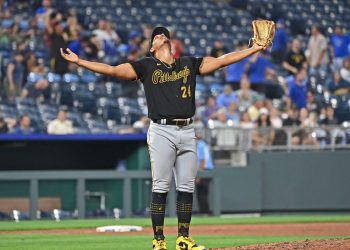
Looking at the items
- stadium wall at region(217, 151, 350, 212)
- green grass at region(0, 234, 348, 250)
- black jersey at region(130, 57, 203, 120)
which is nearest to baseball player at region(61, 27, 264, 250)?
black jersey at region(130, 57, 203, 120)

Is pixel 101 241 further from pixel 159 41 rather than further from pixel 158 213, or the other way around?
pixel 159 41

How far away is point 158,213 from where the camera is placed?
7.70 m

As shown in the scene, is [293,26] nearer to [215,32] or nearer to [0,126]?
[215,32]

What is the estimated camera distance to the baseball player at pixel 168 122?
7.61 meters

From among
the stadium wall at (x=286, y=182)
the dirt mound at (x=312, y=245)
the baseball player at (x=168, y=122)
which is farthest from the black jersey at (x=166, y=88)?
the stadium wall at (x=286, y=182)

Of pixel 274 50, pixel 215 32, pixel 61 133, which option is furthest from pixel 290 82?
pixel 61 133

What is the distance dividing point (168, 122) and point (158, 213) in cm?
74

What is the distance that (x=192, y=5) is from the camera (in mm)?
21984

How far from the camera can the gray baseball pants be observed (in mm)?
7594

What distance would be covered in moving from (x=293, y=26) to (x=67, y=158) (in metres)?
7.89

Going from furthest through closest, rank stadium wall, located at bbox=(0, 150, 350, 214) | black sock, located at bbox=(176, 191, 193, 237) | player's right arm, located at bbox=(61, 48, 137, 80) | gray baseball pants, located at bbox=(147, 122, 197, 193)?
stadium wall, located at bbox=(0, 150, 350, 214)
black sock, located at bbox=(176, 191, 193, 237)
gray baseball pants, located at bbox=(147, 122, 197, 193)
player's right arm, located at bbox=(61, 48, 137, 80)

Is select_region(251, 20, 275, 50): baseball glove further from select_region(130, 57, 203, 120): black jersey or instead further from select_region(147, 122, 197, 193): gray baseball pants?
select_region(147, 122, 197, 193): gray baseball pants

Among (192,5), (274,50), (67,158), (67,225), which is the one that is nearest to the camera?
(67,225)

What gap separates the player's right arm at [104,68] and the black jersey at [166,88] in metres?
0.06
